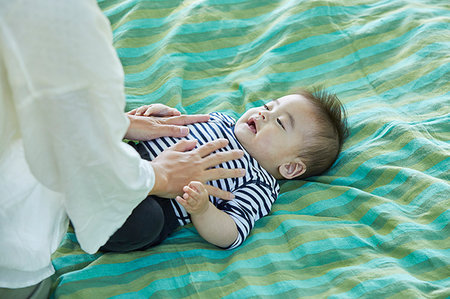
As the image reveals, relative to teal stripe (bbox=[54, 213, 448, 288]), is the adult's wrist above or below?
above

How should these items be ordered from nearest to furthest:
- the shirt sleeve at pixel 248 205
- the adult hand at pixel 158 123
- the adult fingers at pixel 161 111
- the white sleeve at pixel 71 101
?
the white sleeve at pixel 71 101 < the shirt sleeve at pixel 248 205 < the adult hand at pixel 158 123 < the adult fingers at pixel 161 111

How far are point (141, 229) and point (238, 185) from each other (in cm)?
30

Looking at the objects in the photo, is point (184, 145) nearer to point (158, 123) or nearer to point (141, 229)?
point (158, 123)

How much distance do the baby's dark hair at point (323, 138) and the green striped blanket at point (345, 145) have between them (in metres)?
0.04

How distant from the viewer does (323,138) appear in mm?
1330

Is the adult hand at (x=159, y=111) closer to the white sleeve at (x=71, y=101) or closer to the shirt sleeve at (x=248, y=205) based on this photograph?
the shirt sleeve at (x=248, y=205)

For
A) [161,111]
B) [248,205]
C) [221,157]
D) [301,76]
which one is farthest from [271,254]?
[301,76]

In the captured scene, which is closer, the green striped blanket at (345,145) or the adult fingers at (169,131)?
the green striped blanket at (345,145)

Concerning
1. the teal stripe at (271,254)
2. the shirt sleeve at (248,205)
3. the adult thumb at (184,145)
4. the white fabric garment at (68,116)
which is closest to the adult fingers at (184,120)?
the adult thumb at (184,145)

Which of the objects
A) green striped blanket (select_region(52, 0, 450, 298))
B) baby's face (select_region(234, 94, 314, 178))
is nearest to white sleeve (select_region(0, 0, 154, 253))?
green striped blanket (select_region(52, 0, 450, 298))

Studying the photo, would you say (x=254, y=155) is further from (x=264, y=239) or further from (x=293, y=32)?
(x=293, y=32)

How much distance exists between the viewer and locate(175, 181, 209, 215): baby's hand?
106 cm

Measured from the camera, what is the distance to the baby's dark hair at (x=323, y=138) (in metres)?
1.33

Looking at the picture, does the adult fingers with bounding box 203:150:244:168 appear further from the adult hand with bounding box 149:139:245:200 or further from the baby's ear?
the baby's ear
